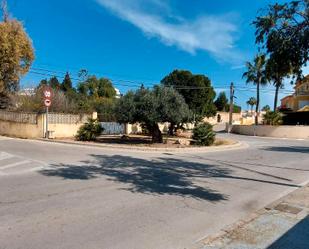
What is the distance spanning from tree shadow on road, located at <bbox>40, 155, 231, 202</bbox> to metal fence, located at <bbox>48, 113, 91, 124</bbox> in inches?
386

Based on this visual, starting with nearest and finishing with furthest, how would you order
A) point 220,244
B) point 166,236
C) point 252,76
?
point 220,244
point 166,236
point 252,76

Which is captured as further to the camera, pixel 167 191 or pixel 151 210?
pixel 167 191

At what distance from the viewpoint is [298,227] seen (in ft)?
19.2

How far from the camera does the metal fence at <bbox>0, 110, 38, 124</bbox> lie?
76.1 ft

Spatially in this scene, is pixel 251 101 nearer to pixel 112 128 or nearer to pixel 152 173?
pixel 112 128

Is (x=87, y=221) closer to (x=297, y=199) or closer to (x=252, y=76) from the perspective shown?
(x=297, y=199)

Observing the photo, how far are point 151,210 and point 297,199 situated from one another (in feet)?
11.5

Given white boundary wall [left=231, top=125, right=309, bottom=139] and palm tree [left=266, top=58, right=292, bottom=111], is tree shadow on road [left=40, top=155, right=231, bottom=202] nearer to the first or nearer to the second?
palm tree [left=266, top=58, right=292, bottom=111]

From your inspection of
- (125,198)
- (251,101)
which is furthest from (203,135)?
(251,101)

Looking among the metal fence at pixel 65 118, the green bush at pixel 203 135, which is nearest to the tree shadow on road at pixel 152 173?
the green bush at pixel 203 135

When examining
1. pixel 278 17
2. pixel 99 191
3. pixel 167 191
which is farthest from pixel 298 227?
pixel 278 17

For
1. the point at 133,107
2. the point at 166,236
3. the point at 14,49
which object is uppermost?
the point at 14,49

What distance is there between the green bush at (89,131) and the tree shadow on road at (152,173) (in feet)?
23.9

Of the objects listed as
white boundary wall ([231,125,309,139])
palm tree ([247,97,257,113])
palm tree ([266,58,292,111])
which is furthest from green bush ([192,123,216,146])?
palm tree ([247,97,257,113])
